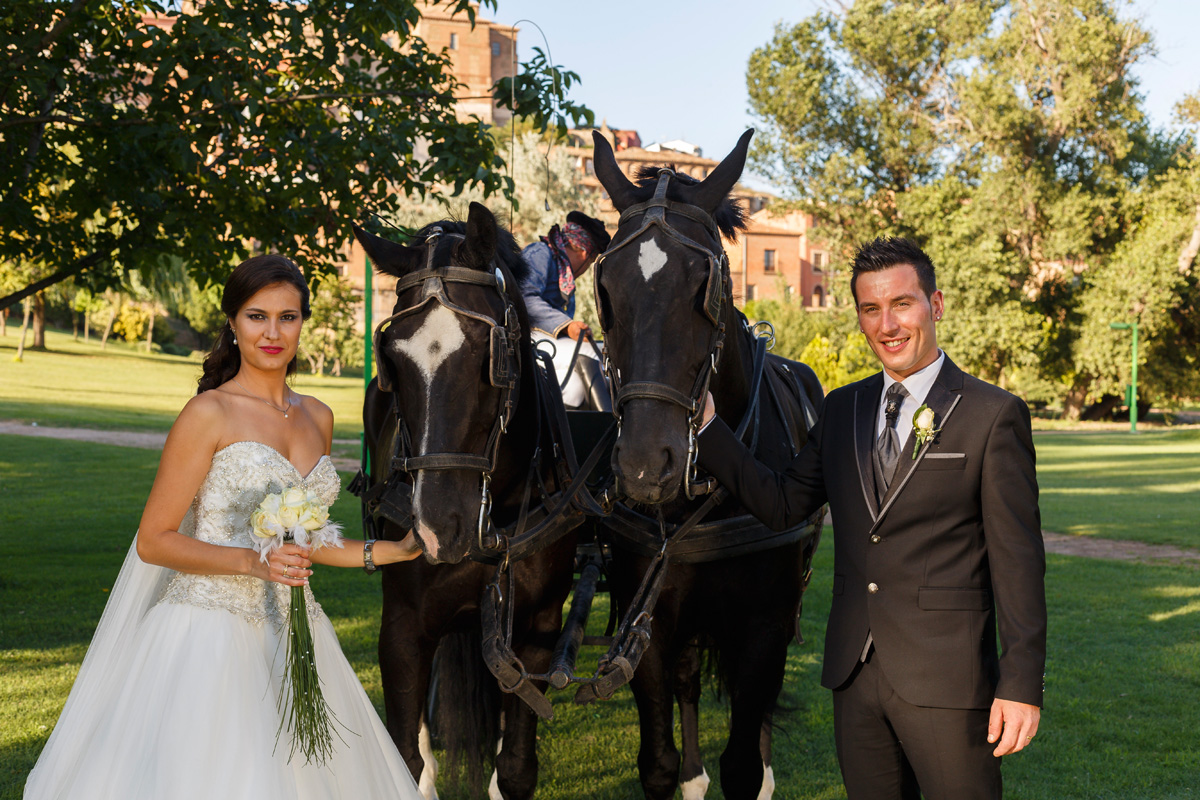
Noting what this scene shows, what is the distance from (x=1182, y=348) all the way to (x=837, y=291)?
1521cm

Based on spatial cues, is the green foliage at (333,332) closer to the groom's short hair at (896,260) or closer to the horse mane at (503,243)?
the horse mane at (503,243)

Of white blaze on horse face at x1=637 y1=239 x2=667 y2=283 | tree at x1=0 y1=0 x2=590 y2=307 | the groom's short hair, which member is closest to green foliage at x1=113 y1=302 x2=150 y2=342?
tree at x1=0 y1=0 x2=590 y2=307

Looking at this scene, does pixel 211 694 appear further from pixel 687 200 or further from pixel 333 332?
pixel 333 332

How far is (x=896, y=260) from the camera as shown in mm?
2861

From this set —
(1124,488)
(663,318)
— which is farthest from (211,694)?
(1124,488)

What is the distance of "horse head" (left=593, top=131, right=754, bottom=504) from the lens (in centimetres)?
271

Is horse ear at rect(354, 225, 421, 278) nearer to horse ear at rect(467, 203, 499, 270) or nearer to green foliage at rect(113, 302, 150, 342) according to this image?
horse ear at rect(467, 203, 499, 270)

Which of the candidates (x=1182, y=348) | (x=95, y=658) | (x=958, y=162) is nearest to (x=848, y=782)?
(x=95, y=658)

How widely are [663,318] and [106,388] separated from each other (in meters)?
36.9

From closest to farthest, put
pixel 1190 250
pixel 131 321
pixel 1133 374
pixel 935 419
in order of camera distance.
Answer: pixel 935 419, pixel 1133 374, pixel 1190 250, pixel 131 321

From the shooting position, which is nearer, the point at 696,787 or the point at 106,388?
the point at 696,787

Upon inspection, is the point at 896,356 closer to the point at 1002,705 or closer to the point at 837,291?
the point at 1002,705

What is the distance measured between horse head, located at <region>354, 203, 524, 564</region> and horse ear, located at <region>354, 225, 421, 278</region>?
74 mm

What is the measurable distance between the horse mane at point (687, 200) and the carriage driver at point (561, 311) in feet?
3.99
